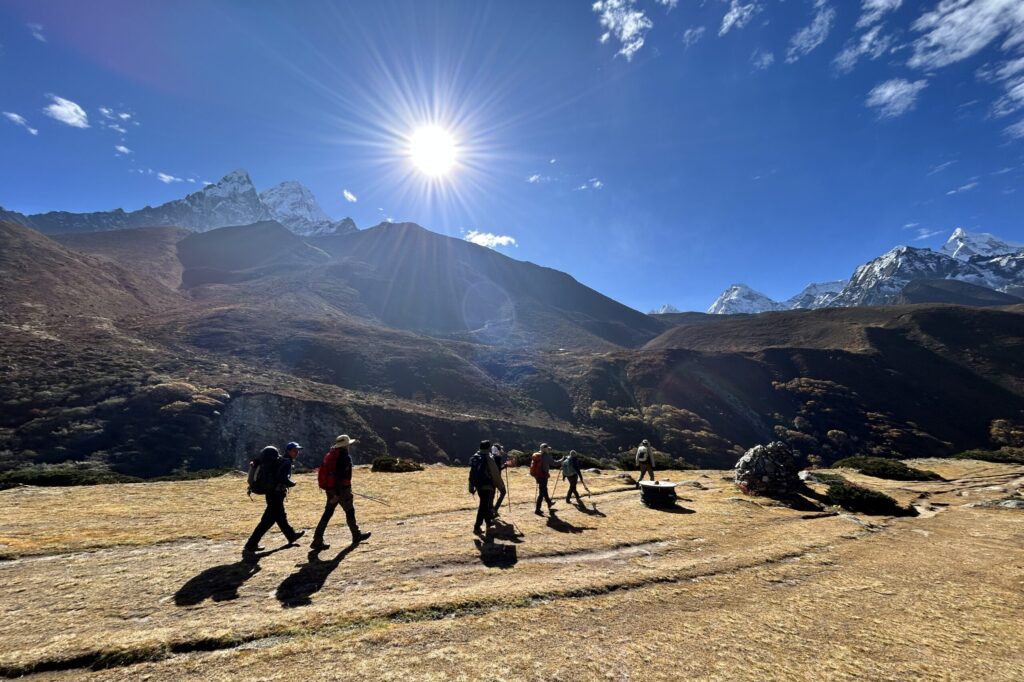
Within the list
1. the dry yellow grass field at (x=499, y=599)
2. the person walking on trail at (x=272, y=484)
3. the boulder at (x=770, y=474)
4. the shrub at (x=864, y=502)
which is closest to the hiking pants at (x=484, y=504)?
the dry yellow grass field at (x=499, y=599)

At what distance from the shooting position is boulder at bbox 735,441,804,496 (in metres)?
19.8

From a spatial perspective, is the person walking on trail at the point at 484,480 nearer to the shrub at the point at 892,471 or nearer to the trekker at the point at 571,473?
the trekker at the point at 571,473

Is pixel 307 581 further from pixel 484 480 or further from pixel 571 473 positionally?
pixel 571 473

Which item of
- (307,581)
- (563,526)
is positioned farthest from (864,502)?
(307,581)

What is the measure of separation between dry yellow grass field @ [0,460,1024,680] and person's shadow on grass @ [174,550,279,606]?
0.17 feet

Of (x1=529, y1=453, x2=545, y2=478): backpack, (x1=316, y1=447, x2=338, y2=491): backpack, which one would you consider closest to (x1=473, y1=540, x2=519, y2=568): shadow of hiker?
(x1=316, y1=447, x2=338, y2=491): backpack

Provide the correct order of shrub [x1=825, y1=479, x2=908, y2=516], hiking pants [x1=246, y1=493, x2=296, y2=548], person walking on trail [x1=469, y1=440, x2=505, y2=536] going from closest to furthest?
hiking pants [x1=246, y1=493, x2=296, y2=548] < person walking on trail [x1=469, y1=440, x2=505, y2=536] < shrub [x1=825, y1=479, x2=908, y2=516]

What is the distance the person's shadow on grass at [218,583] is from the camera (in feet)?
25.1

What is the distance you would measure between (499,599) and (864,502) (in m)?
18.1

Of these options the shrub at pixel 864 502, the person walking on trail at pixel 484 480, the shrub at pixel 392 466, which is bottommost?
the shrub at pixel 864 502

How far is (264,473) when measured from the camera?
33.6 ft

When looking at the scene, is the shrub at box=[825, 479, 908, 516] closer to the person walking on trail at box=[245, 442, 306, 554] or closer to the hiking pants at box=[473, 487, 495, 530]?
the hiking pants at box=[473, 487, 495, 530]

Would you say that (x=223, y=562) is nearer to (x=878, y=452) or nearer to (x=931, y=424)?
(x=878, y=452)

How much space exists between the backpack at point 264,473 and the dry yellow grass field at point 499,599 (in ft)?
5.06
